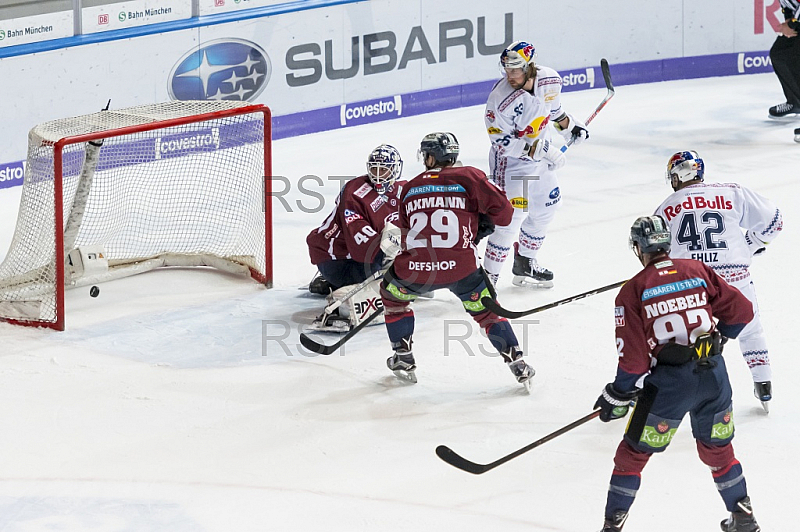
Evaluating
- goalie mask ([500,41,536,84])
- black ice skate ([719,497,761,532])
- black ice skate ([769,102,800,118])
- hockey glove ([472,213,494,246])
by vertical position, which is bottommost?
black ice skate ([719,497,761,532])

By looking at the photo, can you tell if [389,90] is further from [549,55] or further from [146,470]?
[146,470]

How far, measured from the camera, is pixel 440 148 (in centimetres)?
546

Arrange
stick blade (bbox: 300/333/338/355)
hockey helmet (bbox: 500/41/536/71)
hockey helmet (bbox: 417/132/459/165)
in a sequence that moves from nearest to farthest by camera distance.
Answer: hockey helmet (bbox: 417/132/459/165) → stick blade (bbox: 300/333/338/355) → hockey helmet (bbox: 500/41/536/71)

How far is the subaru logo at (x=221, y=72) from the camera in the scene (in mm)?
9156

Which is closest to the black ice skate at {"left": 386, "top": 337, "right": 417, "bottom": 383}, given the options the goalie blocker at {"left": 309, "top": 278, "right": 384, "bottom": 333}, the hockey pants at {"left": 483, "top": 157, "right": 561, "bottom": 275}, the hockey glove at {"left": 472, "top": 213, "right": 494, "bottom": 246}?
the hockey glove at {"left": 472, "top": 213, "right": 494, "bottom": 246}

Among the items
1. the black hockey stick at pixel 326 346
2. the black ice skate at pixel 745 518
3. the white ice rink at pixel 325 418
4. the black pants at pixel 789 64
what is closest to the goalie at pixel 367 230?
the white ice rink at pixel 325 418

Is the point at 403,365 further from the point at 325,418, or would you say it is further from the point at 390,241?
the point at 390,241

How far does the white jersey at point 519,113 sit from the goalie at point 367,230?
0.63m

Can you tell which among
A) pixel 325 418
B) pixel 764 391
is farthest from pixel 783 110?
pixel 325 418

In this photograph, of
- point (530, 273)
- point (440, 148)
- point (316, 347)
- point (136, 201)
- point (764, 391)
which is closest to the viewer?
point (764, 391)

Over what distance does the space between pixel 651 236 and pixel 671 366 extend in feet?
1.43

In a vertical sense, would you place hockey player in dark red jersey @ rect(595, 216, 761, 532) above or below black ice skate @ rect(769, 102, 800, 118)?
below

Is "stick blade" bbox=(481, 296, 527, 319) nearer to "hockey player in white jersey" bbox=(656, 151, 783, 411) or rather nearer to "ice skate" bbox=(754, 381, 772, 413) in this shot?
"hockey player in white jersey" bbox=(656, 151, 783, 411)

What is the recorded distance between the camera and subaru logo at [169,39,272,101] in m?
9.16
